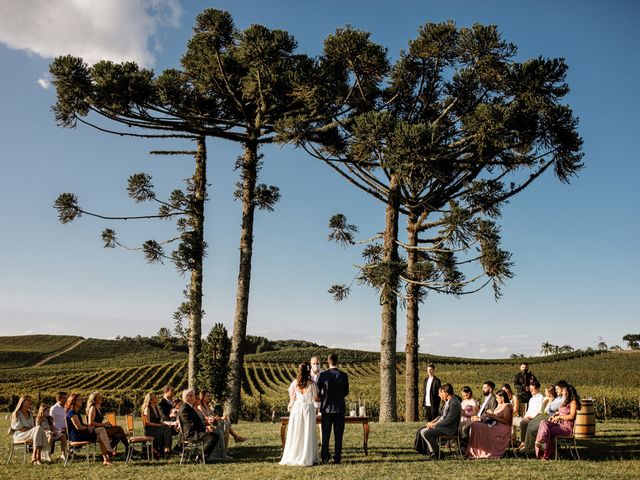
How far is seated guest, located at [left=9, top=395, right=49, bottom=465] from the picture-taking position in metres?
11.4

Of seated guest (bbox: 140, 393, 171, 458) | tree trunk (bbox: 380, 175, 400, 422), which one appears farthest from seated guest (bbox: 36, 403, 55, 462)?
tree trunk (bbox: 380, 175, 400, 422)

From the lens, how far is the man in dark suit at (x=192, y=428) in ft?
35.6

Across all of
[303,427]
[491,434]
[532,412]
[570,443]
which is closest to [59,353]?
[303,427]

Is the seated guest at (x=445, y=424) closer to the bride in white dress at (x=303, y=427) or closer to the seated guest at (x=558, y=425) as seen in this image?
the seated guest at (x=558, y=425)

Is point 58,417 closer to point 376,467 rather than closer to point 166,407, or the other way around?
point 166,407

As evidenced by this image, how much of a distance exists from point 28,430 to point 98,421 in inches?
54.0

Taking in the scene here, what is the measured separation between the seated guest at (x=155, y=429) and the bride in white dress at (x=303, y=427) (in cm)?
262

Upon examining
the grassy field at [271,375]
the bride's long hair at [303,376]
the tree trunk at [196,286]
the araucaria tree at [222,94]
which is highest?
the araucaria tree at [222,94]

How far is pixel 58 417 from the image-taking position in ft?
39.9

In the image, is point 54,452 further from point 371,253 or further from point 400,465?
point 371,253

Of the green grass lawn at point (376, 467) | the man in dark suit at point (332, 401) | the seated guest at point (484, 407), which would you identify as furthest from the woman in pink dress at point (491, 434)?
the man in dark suit at point (332, 401)

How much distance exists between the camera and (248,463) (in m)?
10.6

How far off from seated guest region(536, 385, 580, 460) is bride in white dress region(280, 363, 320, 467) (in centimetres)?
373

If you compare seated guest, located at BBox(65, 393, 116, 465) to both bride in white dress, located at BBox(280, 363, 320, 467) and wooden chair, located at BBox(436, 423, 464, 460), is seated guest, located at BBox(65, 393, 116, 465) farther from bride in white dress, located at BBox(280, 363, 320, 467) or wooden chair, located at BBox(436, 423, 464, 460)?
wooden chair, located at BBox(436, 423, 464, 460)
